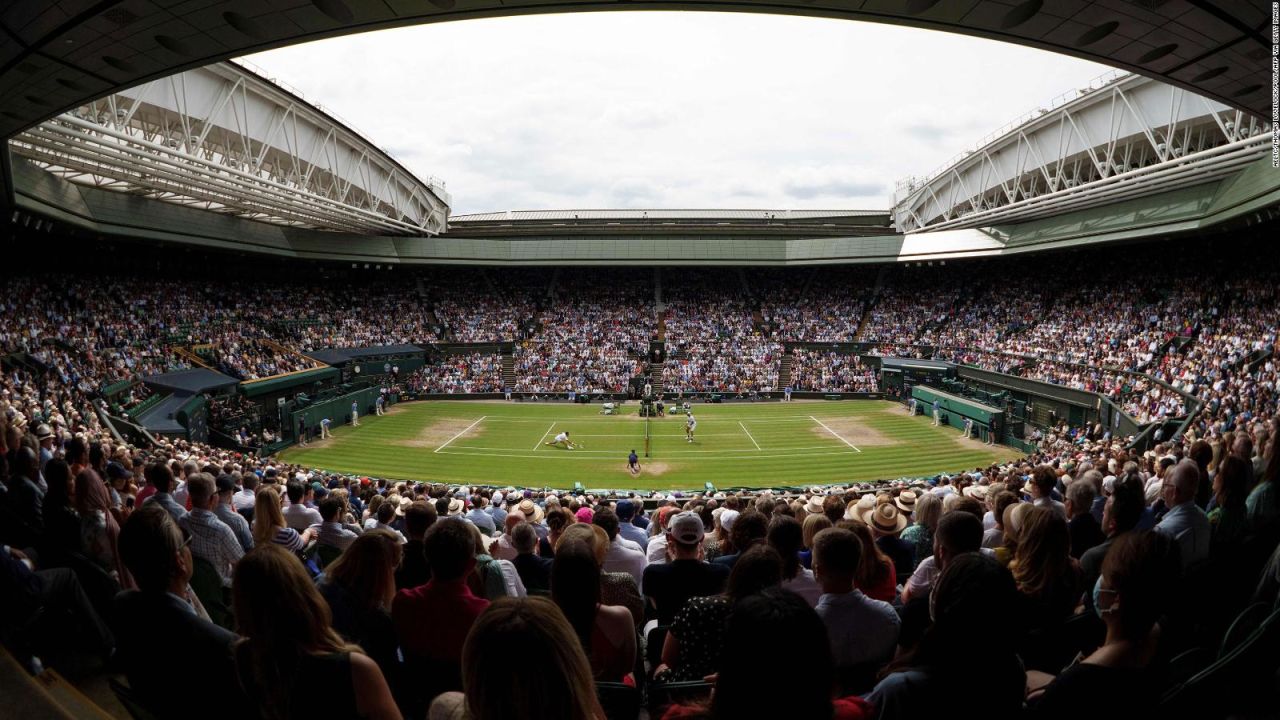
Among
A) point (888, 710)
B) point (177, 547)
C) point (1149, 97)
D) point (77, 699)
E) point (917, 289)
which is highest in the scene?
point (1149, 97)

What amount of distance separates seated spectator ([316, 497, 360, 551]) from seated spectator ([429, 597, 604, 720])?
5816mm

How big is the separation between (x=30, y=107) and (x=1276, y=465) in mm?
17795

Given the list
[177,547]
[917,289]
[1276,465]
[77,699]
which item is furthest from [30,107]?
[917,289]

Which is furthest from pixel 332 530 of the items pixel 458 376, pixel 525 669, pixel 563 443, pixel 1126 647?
pixel 458 376

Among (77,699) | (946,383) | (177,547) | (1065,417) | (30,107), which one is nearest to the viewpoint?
(177,547)

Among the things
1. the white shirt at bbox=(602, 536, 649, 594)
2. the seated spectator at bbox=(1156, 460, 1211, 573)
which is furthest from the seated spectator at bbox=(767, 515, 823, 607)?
the seated spectator at bbox=(1156, 460, 1211, 573)

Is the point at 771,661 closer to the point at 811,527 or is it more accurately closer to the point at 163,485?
the point at 811,527

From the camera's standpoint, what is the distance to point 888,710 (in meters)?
2.55

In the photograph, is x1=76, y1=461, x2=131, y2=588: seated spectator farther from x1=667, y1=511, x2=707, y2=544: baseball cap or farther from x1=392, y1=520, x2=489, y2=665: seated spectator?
x1=667, y1=511, x2=707, y2=544: baseball cap

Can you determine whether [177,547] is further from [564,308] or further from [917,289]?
[917,289]

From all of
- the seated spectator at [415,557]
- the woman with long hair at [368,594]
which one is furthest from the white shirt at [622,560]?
the woman with long hair at [368,594]

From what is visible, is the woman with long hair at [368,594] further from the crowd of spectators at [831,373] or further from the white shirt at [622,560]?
the crowd of spectators at [831,373]

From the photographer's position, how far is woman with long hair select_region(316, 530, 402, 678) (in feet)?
12.2

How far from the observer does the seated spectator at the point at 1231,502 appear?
5.93m
